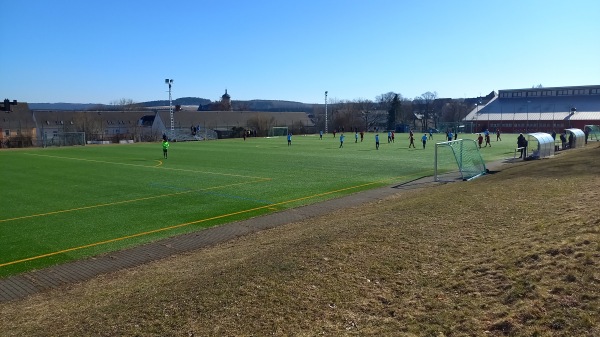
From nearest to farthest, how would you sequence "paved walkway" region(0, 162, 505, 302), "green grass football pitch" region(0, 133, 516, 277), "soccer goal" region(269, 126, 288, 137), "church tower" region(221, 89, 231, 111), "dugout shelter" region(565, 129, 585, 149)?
"paved walkway" region(0, 162, 505, 302), "green grass football pitch" region(0, 133, 516, 277), "dugout shelter" region(565, 129, 585, 149), "soccer goal" region(269, 126, 288, 137), "church tower" region(221, 89, 231, 111)

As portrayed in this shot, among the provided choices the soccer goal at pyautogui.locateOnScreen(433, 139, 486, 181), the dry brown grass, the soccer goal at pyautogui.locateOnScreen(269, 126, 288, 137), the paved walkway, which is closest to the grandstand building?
the soccer goal at pyautogui.locateOnScreen(269, 126, 288, 137)

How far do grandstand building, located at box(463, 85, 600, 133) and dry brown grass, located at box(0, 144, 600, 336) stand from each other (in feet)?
292

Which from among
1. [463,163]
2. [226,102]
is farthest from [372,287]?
[226,102]

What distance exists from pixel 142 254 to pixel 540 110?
110060 mm

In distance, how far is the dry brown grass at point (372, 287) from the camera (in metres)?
5.87

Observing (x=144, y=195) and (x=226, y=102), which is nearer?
(x=144, y=195)

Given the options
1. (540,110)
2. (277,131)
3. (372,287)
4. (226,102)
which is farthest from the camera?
(226,102)

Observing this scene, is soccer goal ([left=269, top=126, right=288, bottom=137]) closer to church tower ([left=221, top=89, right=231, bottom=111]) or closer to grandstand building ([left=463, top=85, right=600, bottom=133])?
grandstand building ([left=463, top=85, right=600, bottom=133])

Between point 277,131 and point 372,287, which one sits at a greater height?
point 277,131

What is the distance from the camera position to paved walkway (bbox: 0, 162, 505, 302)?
9.52m

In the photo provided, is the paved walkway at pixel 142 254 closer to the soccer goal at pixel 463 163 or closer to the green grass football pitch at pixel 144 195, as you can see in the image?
the green grass football pitch at pixel 144 195

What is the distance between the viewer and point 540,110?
103 m

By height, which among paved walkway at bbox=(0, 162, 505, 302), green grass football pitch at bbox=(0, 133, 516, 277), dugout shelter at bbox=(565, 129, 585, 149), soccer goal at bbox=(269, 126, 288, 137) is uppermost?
soccer goal at bbox=(269, 126, 288, 137)

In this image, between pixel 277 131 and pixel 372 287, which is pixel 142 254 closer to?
pixel 372 287
